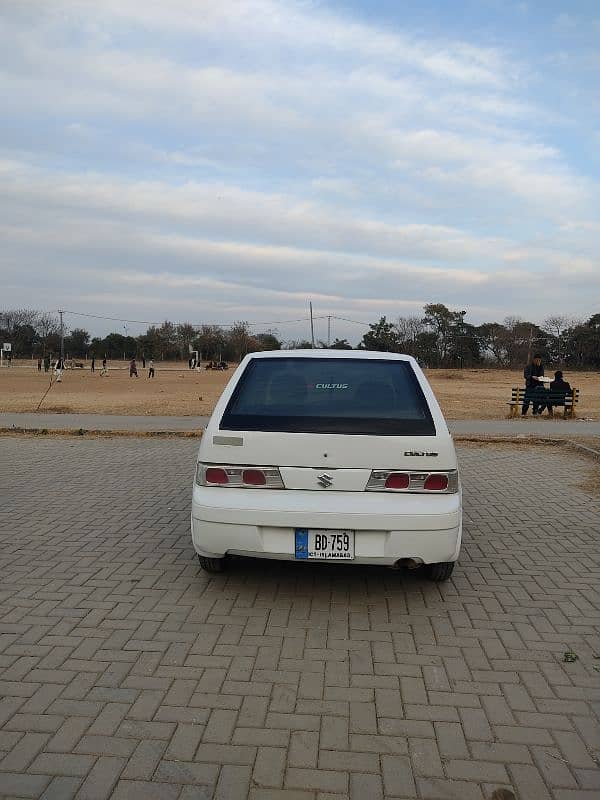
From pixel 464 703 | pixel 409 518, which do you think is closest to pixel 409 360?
pixel 409 518

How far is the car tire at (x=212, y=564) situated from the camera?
4.53 metres

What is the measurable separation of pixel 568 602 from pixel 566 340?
90.8 m

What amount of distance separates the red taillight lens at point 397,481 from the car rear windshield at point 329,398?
0.83ft

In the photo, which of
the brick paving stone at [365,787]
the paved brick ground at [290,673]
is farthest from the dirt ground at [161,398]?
the brick paving stone at [365,787]

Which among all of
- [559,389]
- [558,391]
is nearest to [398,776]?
[558,391]

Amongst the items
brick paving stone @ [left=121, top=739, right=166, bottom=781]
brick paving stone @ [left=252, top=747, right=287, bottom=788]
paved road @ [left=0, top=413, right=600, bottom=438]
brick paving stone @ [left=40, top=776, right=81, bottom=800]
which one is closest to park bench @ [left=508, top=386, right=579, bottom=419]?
paved road @ [left=0, top=413, right=600, bottom=438]

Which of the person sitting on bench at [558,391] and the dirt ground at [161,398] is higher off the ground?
the person sitting on bench at [558,391]

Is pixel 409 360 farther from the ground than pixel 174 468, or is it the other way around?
pixel 409 360

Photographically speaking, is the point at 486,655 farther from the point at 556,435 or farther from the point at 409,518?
the point at 556,435

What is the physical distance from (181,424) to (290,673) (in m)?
11.3

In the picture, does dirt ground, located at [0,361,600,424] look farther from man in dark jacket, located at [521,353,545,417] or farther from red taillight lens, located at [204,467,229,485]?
red taillight lens, located at [204,467,229,485]

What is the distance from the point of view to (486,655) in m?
3.54

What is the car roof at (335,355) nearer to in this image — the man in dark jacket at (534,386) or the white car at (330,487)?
the white car at (330,487)

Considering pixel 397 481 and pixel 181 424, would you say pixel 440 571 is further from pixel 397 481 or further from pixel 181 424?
pixel 181 424
